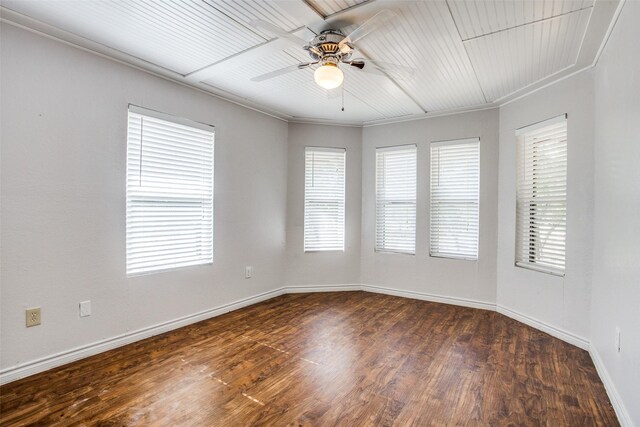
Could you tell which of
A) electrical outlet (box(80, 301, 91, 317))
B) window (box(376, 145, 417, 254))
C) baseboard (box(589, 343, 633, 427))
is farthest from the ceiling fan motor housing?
baseboard (box(589, 343, 633, 427))

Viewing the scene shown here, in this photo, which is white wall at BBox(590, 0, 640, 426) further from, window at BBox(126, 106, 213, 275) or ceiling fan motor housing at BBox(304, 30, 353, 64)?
window at BBox(126, 106, 213, 275)

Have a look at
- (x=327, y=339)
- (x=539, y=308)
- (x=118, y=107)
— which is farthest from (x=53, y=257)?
(x=539, y=308)

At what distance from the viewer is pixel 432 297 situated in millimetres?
4340

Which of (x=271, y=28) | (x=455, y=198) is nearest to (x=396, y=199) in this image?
(x=455, y=198)

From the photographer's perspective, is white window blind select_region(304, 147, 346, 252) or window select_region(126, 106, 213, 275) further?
white window blind select_region(304, 147, 346, 252)

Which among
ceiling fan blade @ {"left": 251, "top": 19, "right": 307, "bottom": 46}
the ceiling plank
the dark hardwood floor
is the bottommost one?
the dark hardwood floor

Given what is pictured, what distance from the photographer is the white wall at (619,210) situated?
1766 millimetres

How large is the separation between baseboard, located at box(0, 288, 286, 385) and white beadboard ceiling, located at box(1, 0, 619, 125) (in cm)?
237

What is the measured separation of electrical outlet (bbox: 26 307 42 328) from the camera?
7.57ft

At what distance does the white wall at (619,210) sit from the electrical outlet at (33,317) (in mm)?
3720

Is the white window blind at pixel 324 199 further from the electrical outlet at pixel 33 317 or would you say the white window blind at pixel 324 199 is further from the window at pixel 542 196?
the electrical outlet at pixel 33 317

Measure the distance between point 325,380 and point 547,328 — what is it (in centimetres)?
240

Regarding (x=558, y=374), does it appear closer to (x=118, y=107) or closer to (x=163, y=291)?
(x=163, y=291)

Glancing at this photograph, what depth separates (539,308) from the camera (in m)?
3.34
